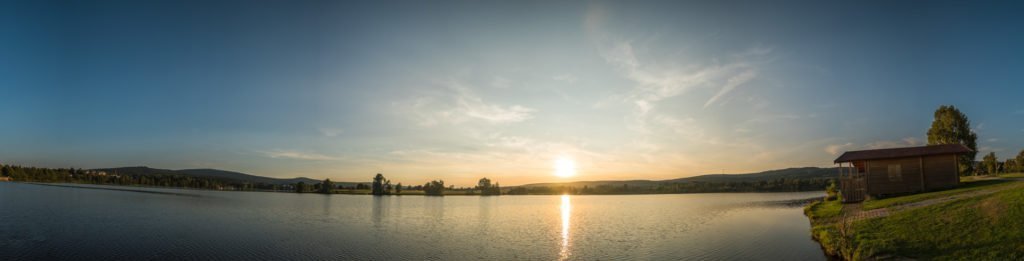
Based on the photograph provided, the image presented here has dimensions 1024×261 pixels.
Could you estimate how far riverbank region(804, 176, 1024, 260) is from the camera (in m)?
16.0

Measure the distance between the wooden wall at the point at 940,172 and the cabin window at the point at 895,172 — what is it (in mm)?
1563

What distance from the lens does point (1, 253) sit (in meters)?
24.5

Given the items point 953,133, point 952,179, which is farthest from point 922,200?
point 953,133

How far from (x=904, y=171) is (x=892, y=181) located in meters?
1.17

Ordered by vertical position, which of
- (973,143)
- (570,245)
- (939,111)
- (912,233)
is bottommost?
(570,245)

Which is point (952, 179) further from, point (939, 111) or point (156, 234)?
point (156, 234)

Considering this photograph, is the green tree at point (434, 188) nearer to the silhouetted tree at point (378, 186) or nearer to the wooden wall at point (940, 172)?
→ the silhouetted tree at point (378, 186)

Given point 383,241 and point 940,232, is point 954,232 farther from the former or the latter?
point 383,241

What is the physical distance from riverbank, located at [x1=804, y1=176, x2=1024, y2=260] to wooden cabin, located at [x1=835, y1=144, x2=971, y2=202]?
35.9ft

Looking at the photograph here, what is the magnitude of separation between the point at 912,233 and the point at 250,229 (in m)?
44.1

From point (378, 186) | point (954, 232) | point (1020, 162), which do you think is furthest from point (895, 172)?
point (378, 186)

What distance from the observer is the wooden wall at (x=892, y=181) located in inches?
1453

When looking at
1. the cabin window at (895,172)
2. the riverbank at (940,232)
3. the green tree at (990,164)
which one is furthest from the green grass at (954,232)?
the green tree at (990,164)

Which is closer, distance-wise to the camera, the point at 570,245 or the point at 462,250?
the point at 462,250
